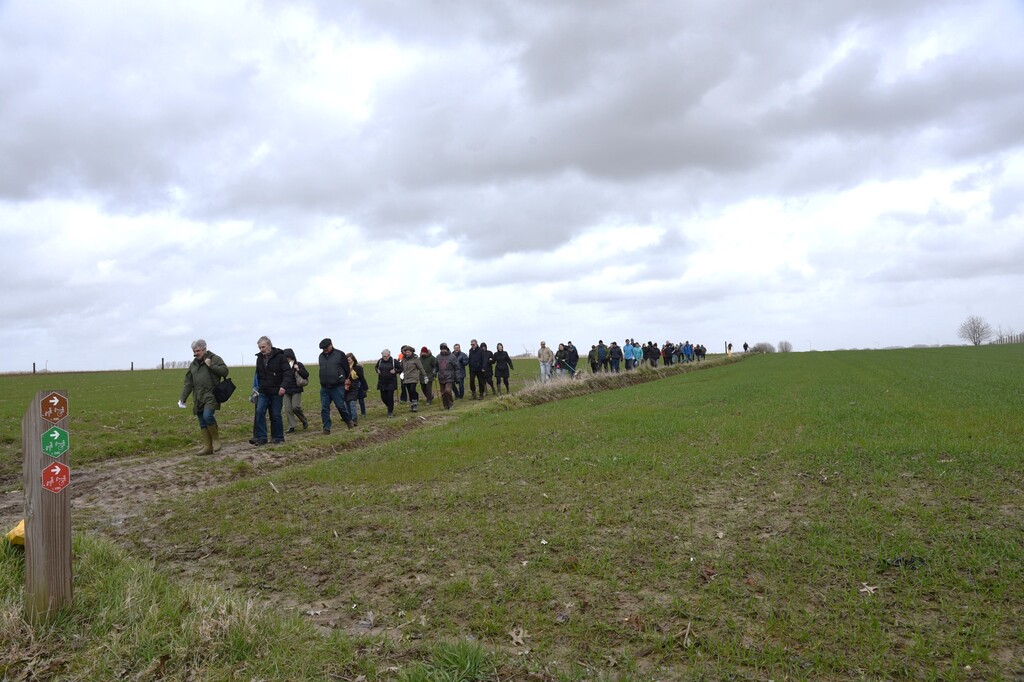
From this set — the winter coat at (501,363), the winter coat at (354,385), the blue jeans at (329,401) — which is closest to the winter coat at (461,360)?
the winter coat at (501,363)

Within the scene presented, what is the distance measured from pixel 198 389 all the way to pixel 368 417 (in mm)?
7533

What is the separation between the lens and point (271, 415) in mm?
14406

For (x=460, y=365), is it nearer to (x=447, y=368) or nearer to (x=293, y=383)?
(x=447, y=368)

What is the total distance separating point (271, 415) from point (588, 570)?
10436 millimetres

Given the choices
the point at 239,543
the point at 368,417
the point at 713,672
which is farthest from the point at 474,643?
the point at 368,417

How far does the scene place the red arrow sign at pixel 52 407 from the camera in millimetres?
4531

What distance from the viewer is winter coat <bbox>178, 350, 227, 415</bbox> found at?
1293 cm

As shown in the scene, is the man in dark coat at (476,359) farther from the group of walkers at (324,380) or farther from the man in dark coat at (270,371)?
the man in dark coat at (270,371)

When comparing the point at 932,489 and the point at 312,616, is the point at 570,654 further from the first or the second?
the point at 932,489

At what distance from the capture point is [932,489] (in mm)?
7590

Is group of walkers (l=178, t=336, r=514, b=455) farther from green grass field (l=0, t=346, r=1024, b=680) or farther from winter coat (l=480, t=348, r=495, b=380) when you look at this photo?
green grass field (l=0, t=346, r=1024, b=680)

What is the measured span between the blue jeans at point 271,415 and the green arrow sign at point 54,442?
965 cm

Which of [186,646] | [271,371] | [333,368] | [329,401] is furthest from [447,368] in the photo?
[186,646]

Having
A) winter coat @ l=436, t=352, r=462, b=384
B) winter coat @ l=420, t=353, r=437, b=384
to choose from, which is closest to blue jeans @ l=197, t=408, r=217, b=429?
winter coat @ l=436, t=352, r=462, b=384
